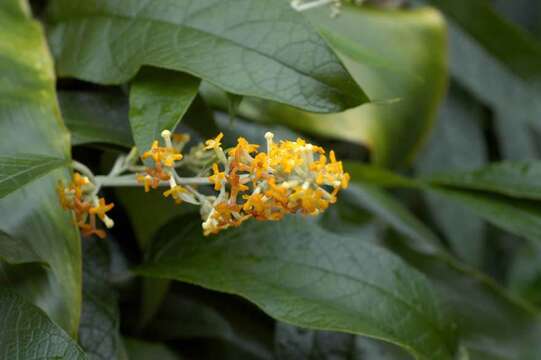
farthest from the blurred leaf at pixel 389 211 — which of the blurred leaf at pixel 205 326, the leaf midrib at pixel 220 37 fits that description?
the leaf midrib at pixel 220 37

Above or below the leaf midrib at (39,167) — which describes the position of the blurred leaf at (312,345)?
below

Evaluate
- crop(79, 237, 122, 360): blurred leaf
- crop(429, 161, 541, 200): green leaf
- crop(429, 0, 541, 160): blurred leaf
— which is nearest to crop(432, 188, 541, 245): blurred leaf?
crop(429, 161, 541, 200): green leaf

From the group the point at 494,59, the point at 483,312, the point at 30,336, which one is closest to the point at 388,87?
the point at 483,312

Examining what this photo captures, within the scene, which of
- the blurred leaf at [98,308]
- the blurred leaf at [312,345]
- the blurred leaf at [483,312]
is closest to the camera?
the blurred leaf at [98,308]

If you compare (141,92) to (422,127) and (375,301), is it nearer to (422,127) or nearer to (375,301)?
(375,301)

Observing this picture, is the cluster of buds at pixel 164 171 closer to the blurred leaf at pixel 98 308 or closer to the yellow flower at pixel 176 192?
the yellow flower at pixel 176 192

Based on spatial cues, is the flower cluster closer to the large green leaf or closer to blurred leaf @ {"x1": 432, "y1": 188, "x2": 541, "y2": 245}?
the large green leaf

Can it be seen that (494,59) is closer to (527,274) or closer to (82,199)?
(527,274)
